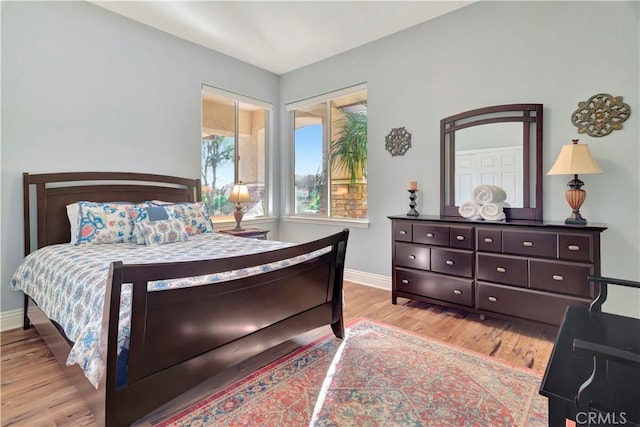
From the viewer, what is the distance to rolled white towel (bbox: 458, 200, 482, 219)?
2.88m

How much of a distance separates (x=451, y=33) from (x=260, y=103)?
100.0 inches

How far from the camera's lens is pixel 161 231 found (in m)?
2.78

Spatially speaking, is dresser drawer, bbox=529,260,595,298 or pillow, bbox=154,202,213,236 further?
pillow, bbox=154,202,213,236

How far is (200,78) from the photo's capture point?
386 centimetres

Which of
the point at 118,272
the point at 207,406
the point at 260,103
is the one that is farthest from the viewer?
the point at 260,103

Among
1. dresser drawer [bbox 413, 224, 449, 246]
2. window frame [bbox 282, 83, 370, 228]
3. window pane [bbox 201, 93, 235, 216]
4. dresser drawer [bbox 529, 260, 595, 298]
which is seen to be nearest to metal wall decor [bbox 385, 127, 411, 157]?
window frame [bbox 282, 83, 370, 228]

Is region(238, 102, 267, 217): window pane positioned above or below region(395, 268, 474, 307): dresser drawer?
above

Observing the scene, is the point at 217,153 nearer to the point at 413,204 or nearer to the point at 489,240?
the point at 413,204

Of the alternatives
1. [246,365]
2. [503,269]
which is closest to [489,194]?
[503,269]

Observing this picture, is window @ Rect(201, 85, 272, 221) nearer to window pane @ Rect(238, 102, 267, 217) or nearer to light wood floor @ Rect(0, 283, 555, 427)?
window pane @ Rect(238, 102, 267, 217)

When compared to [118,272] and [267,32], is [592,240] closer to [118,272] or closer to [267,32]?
[118,272]

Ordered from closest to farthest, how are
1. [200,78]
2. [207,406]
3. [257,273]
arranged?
[207,406] → [257,273] → [200,78]

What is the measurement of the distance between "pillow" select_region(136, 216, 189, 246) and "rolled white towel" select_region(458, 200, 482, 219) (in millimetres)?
2509

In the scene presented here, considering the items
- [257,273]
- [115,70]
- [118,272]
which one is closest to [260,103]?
[115,70]
